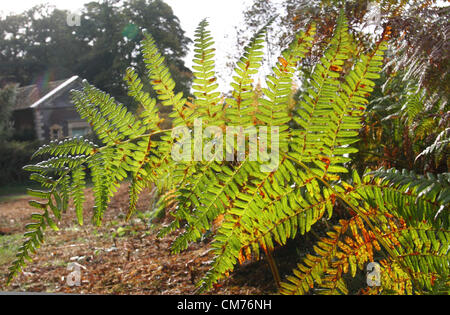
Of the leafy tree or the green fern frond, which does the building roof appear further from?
the green fern frond

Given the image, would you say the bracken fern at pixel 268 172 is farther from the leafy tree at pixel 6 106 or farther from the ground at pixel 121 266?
the leafy tree at pixel 6 106

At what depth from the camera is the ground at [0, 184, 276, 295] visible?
1.58 meters

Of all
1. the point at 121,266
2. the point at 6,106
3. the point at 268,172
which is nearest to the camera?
the point at 268,172

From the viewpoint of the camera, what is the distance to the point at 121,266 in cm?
212

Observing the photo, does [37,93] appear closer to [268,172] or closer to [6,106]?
[6,106]

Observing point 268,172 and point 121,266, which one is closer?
point 268,172

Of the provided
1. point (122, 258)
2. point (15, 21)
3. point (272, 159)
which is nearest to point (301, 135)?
point (272, 159)

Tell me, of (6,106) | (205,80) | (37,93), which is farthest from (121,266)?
(6,106)

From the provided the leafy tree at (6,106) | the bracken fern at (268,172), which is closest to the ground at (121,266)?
the bracken fern at (268,172)

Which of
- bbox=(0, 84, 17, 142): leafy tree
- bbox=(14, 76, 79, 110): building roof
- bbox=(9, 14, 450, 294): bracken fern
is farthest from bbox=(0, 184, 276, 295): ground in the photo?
bbox=(0, 84, 17, 142): leafy tree

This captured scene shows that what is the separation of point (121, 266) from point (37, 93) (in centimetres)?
472

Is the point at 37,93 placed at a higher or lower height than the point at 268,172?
higher

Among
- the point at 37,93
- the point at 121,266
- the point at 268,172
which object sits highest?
the point at 37,93
